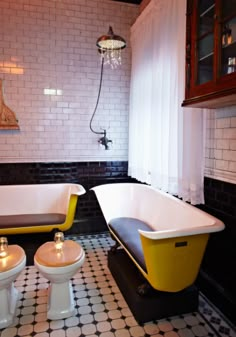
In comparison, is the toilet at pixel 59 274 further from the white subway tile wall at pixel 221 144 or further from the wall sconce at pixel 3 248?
the white subway tile wall at pixel 221 144

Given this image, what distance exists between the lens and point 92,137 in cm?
387

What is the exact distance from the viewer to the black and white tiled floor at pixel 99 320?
191cm

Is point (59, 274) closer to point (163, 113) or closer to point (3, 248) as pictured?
point (3, 248)

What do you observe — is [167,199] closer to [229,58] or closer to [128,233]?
[128,233]

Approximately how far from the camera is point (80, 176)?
383 cm

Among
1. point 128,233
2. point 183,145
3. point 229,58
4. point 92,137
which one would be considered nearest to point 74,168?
point 92,137

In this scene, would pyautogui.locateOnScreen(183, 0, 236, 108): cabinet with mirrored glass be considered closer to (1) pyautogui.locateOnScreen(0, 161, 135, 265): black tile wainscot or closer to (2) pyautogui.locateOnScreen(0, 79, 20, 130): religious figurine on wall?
(1) pyautogui.locateOnScreen(0, 161, 135, 265): black tile wainscot

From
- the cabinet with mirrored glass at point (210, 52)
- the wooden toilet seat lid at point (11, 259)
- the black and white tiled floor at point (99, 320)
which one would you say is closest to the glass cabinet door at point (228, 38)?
the cabinet with mirrored glass at point (210, 52)

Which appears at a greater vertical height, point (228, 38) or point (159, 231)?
point (228, 38)

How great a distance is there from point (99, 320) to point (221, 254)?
41.8 inches

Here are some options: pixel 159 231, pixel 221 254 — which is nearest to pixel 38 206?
pixel 159 231

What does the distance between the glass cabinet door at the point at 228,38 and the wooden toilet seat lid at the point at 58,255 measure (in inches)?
64.9

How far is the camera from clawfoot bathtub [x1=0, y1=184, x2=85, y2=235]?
3090 mm

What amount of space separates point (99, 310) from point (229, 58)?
2.03m
